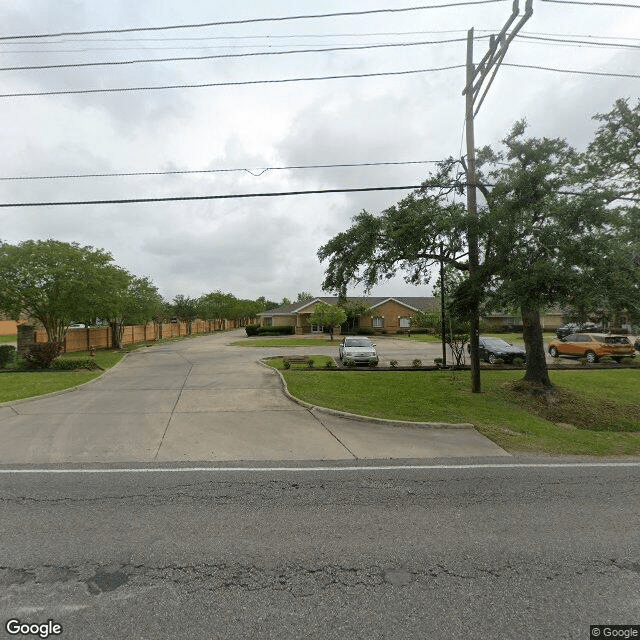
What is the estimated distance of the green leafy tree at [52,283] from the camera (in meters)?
19.0

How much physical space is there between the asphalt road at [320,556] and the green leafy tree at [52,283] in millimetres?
17045

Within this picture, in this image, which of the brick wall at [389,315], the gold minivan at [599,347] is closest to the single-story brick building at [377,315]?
the brick wall at [389,315]

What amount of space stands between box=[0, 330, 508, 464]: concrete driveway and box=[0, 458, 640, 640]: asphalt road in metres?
1.23

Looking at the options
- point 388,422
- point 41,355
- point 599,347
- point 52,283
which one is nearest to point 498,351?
point 599,347

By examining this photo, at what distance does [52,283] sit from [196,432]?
16.3m

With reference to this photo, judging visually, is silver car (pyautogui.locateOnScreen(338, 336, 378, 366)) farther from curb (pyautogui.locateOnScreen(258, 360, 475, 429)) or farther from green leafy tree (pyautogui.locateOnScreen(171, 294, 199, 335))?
green leafy tree (pyautogui.locateOnScreen(171, 294, 199, 335))

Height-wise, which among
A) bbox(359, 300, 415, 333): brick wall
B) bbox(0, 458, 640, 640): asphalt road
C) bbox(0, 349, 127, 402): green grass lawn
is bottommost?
bbox(0, 458, 640, 640): asphalt road

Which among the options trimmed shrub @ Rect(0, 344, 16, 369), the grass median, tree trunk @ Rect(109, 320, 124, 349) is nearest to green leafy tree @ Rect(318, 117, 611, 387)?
trimmed shrub @ Rect(0, 344, 16, 369)

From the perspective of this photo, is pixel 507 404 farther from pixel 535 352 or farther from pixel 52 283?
pixel 52 283

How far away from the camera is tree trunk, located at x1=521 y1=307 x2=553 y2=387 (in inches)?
496

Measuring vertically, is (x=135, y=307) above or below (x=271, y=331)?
above

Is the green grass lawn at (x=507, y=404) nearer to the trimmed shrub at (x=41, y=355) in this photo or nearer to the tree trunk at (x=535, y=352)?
the tree trunk at (x=535, y=352)

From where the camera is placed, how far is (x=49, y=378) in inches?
599

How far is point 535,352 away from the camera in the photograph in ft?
42.1
